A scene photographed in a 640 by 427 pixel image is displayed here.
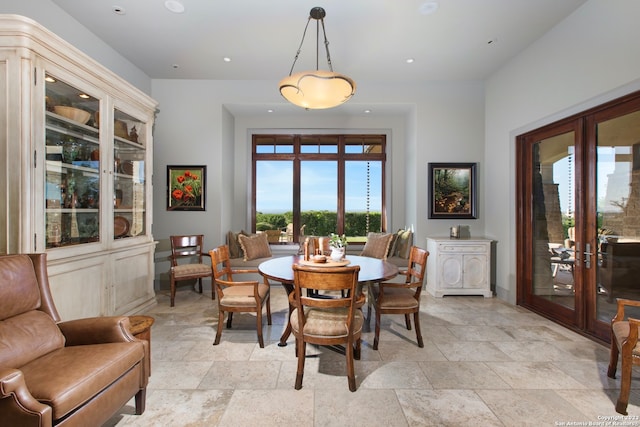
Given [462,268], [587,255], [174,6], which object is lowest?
[462,268]

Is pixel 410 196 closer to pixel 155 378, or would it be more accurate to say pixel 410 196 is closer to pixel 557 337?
pixel 557 337

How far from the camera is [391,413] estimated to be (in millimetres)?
1893

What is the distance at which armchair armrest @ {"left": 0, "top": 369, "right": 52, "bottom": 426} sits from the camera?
121 cm

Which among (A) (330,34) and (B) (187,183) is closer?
(A) (330,34)

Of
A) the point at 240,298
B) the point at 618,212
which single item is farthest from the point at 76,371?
the point at 618,212

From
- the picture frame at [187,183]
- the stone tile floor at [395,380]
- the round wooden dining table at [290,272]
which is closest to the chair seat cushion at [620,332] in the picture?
the stone tile floor at [395,380]

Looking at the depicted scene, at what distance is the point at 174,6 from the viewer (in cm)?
307

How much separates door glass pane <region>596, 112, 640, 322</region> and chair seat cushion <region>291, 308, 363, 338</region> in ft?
8.61

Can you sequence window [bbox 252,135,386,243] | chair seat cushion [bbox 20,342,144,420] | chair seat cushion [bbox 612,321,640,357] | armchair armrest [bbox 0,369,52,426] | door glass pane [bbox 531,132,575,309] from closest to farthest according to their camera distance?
armchair armrest [bbox 0,369,52,426] < chair seat cushion [bbox 20,342,144,420] < chair seat cushion [bbox 612,321,640,357] < door glass pane [bbox 531,132,575,309] < window [bbox 252,135,386,243]

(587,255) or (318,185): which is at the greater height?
(318,185)

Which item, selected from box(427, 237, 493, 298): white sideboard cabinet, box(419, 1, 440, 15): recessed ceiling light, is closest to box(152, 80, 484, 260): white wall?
box(427, 237, 493, 298): white sideboard cabinet

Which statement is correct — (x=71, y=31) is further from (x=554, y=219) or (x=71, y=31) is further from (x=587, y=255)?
(x=587, y=255)

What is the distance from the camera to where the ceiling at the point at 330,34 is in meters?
3.09

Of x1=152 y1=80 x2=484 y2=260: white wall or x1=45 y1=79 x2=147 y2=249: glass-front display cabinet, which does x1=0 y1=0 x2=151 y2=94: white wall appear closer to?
x1=152 y1=80 x2=484 y2=260: white wall
